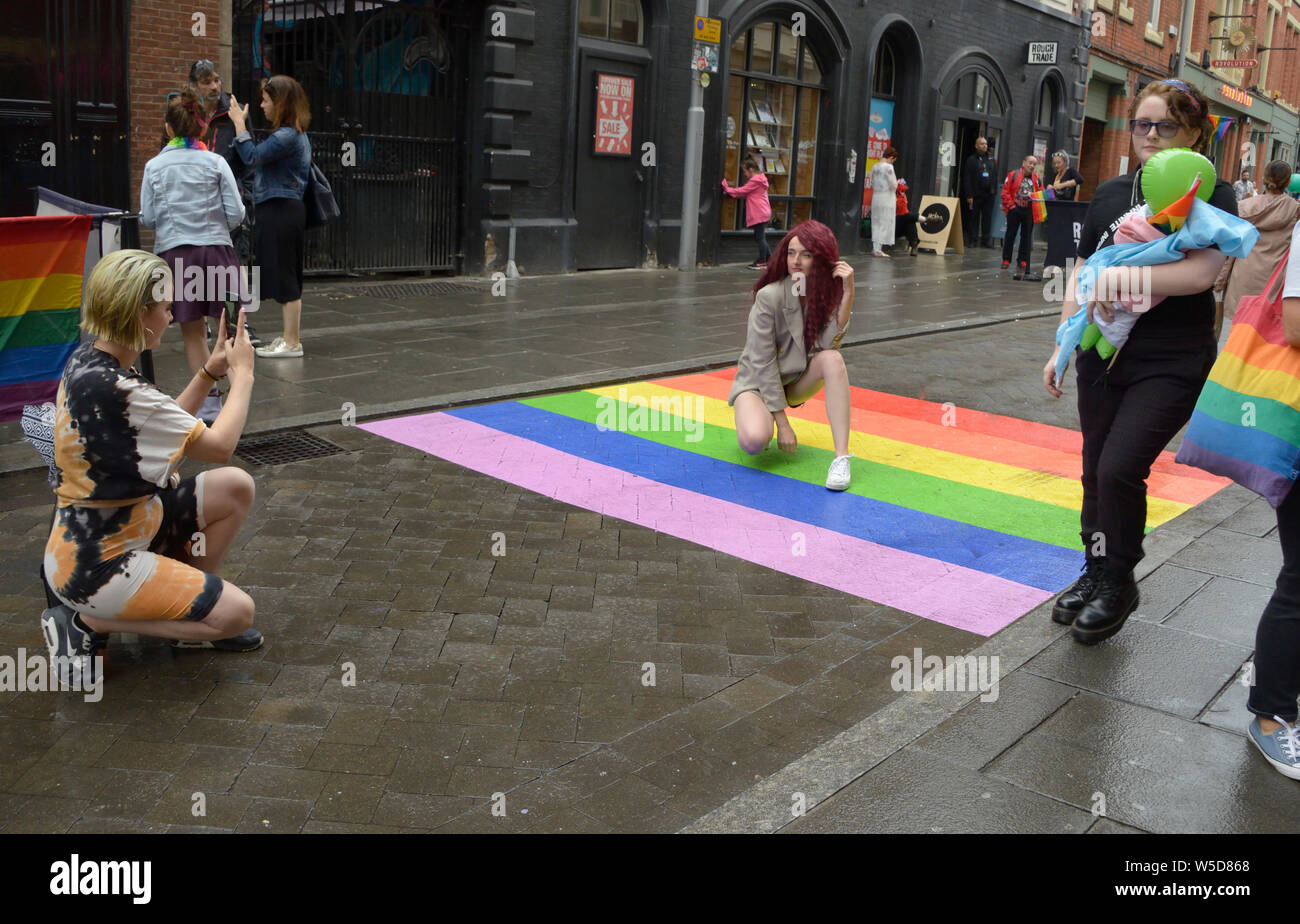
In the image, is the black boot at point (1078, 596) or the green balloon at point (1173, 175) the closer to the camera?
the green balloon at point (1173, 175)

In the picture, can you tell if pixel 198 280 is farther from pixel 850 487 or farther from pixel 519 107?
pixel 519 107

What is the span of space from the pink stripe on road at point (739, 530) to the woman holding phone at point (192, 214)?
4.13ft

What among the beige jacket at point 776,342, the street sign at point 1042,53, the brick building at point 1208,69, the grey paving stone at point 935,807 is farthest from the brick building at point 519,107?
the grey paving stone at point 935,807

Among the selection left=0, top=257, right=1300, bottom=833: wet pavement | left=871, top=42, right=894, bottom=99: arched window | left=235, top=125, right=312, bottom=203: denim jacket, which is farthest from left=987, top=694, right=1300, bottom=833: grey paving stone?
left=871, top=42, right=894, bottom=99: arched window

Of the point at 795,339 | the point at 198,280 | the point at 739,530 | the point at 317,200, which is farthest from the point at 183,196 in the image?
the point at 739,530

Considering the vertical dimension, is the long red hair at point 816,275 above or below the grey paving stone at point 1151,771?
above

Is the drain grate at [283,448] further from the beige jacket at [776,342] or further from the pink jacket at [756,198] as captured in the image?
the pink jacket at [756,198]

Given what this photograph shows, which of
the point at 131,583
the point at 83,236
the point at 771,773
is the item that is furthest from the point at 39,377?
the point at 771,773

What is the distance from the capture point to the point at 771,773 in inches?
134

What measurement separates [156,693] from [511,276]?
36.6 feet

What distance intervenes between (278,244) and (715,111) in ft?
32.5

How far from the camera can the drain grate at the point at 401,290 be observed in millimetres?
12344

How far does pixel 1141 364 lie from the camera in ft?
13.7
